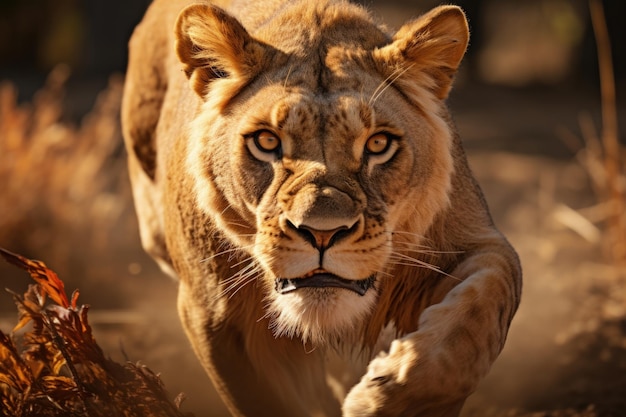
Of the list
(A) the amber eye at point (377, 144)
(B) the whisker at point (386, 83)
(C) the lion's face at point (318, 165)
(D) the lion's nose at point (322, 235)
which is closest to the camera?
(D) the lion's nose at point (322, 235)

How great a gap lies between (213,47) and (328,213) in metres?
0.89

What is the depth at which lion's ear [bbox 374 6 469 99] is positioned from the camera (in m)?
3.64

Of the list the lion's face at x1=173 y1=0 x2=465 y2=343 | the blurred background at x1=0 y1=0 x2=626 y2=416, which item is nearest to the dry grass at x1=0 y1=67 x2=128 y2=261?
the blurred background at x1=0 y1=0 x2=626 y2=416

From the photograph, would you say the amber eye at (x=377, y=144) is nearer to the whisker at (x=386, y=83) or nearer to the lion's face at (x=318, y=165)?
the lion's face at (x=318, y=165)

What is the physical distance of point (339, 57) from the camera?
12.0 ft

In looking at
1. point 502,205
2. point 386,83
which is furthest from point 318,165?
point 502,205

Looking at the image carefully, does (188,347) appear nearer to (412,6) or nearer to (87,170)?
(87,170)

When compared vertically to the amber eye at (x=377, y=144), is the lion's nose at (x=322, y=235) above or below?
below

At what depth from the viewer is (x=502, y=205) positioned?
886cm

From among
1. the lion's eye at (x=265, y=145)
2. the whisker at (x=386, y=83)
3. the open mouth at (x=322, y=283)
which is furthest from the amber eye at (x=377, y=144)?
the open mouth at (x=322, y=283)

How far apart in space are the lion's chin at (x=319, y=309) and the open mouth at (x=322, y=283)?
12 mm

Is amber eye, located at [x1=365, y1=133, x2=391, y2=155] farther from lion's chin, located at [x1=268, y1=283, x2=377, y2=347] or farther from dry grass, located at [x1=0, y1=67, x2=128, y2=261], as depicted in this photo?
dry grass, located at [x1=0, y1=67, x2=128, y2=261]

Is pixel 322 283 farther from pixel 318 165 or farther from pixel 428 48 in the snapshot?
pixel 428 48

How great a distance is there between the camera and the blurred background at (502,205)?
217 inches
